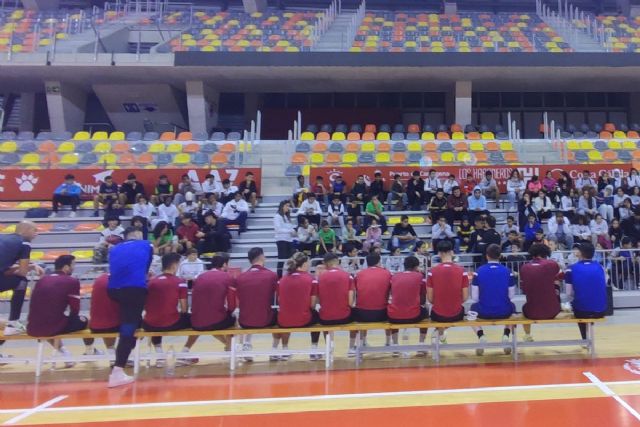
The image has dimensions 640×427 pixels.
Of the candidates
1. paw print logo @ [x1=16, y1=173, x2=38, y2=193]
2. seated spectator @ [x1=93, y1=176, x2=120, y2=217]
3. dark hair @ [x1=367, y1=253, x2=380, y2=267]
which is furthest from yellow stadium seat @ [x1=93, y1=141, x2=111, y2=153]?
dark hair @ [x1=367, y1=253, x2=380, y2=267]

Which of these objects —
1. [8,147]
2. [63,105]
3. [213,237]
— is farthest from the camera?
[63,105]

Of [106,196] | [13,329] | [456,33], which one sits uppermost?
[456,33]

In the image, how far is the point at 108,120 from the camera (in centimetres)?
2120

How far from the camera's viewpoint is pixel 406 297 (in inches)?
224

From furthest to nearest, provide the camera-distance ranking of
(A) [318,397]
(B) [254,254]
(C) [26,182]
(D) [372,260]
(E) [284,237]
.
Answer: (C) [26,182], (E) [284,237], (D) [372,260], (B) [254,254], (A) [318,397]

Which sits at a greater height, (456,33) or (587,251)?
(456,33)

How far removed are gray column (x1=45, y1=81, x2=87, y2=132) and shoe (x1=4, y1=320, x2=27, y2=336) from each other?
15.6 meters

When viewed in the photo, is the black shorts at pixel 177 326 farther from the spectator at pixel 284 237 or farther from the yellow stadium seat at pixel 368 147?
the yellow stadium seat at pixel 368 147

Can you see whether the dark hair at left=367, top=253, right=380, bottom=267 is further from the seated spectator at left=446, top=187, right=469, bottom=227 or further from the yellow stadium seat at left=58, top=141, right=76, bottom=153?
the yellow stadium seat at left=58, top=141, right=76, bottom=153

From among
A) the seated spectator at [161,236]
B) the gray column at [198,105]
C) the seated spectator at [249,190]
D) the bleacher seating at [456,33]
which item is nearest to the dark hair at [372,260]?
the seated spectator at [161,236]

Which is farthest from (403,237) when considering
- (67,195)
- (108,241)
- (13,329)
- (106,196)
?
(67,195)

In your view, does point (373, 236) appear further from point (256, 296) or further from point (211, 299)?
point (211, 299)

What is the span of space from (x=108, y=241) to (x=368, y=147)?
8.28m

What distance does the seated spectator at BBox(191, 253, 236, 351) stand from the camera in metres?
5.53
